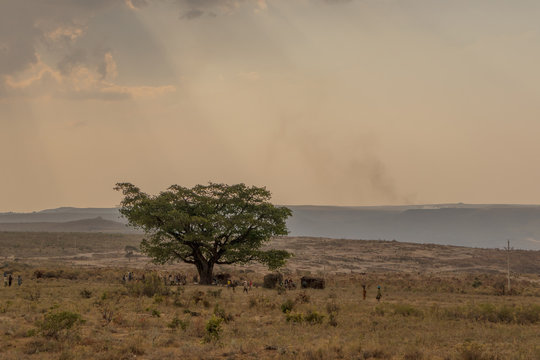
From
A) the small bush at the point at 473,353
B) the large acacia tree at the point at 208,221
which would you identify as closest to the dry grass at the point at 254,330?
the small bush at the point at 473,353

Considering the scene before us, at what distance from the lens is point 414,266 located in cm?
8325

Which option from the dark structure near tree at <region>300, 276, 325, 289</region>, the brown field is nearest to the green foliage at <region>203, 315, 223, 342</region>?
the brown field

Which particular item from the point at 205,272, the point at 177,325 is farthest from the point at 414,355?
the point at 205,272

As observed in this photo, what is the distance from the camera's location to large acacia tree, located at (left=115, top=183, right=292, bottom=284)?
4209 centimetres

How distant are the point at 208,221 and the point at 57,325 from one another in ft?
77.9

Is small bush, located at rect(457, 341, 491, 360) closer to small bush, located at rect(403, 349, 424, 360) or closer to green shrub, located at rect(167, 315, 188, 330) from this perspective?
small bush, located at rect(403, 349, 424, 360)

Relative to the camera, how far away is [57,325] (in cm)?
1780

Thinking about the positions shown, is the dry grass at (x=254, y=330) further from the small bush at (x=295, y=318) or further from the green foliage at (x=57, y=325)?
the green foliage at (x=57, y=325)

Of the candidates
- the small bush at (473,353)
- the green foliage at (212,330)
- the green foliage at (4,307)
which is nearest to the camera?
the small bush at (473,353)

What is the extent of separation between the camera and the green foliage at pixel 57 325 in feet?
57.5

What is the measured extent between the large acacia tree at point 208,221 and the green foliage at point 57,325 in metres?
22.4

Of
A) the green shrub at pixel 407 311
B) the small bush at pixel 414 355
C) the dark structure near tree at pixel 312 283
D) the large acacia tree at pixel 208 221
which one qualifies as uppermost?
the large acacia tree at pixel 208 221

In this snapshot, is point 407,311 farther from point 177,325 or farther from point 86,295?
point 86,295

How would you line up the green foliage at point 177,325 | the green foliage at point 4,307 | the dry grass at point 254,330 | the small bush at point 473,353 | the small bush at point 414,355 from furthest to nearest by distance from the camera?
the green foliage at point 4,307 → the green foliage at point 177,325 → the dry grass at point 254,330 → the small bush at point 414,355 → the small bush at point 473,353
